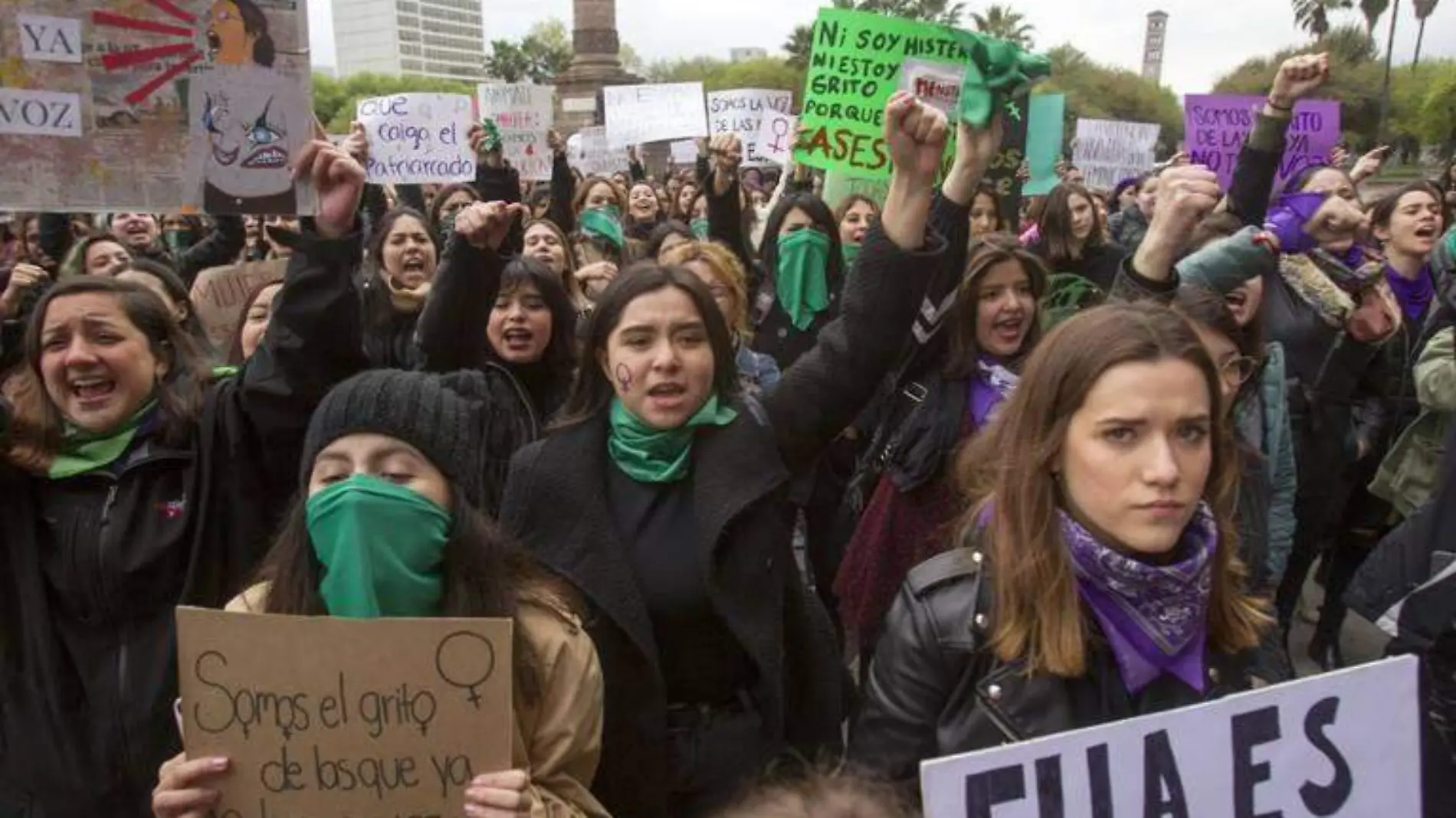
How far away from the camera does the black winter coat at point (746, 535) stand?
2262mm

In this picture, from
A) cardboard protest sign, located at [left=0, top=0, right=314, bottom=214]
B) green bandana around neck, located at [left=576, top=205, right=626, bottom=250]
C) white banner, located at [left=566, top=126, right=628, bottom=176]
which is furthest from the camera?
white banner, located at [left=566, top=126, right=628, bottom=176]

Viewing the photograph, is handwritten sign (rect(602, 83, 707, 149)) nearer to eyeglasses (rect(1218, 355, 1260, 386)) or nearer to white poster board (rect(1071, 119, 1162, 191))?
white poster board (rect(1071, 119, 1162, 191))

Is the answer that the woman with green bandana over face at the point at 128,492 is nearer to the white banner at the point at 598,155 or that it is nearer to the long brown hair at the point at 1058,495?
the long brown hair at the point at 1058,495

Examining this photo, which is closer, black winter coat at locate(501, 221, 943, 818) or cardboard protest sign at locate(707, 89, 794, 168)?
black winter coat at locate(501, 221, 943, 818)

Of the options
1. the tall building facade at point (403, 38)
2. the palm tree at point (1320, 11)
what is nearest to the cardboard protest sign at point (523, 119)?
the palm tree at point (1320, 11)

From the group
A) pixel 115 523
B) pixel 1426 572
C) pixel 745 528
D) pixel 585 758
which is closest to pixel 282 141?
pixel 115 523

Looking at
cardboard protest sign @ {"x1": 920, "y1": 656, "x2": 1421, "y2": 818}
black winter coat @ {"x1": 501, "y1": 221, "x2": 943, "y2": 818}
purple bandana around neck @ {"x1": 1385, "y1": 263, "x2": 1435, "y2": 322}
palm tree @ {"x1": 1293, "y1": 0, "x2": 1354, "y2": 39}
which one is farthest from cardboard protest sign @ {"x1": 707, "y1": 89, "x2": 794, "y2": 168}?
palm tree @ {"x1": 1293, "y1": 0, "x2": 1354, "y2": 39}

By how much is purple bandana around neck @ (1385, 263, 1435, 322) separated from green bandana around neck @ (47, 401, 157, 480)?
521 centimetres

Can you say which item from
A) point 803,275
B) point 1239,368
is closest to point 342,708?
point 1239,368

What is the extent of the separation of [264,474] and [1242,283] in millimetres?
2566

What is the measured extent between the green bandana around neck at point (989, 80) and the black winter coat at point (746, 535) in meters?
0.35

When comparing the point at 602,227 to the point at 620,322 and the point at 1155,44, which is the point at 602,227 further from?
the point at 1155,44

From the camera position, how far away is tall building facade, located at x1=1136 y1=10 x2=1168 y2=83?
81562 millimetres

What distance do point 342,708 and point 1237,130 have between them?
269 inches
